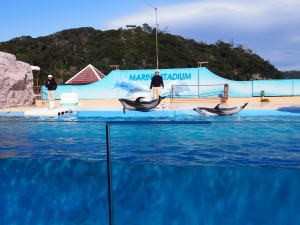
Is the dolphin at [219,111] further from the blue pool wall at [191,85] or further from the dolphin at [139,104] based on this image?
the blue pool wall at [191,85]

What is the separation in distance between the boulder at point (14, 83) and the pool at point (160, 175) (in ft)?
46.5

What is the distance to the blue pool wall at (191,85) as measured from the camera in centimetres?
2069

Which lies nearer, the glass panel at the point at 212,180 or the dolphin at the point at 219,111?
the glass panel at the point at 212,180

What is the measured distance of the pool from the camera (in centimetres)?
345

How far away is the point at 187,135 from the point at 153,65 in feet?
137

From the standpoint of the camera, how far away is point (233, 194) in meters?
3.50

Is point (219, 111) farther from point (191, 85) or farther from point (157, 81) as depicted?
point (191, 85)

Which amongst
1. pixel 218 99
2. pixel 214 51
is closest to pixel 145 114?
pixel 218 99

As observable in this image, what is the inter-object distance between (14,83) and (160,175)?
626 inches

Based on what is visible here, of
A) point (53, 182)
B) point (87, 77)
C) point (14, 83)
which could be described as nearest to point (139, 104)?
point (14, 83)

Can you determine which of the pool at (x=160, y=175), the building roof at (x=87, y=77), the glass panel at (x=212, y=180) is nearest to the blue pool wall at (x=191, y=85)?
the building roof at (x=87, y=77)

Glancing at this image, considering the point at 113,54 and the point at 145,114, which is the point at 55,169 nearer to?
the point at 145,114

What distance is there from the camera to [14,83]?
18.1 metres

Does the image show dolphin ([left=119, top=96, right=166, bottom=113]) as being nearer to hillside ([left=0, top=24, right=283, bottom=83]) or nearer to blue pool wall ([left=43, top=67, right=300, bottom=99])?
blue pool wall ([left=43, top=67, right=300, bottom=99])
